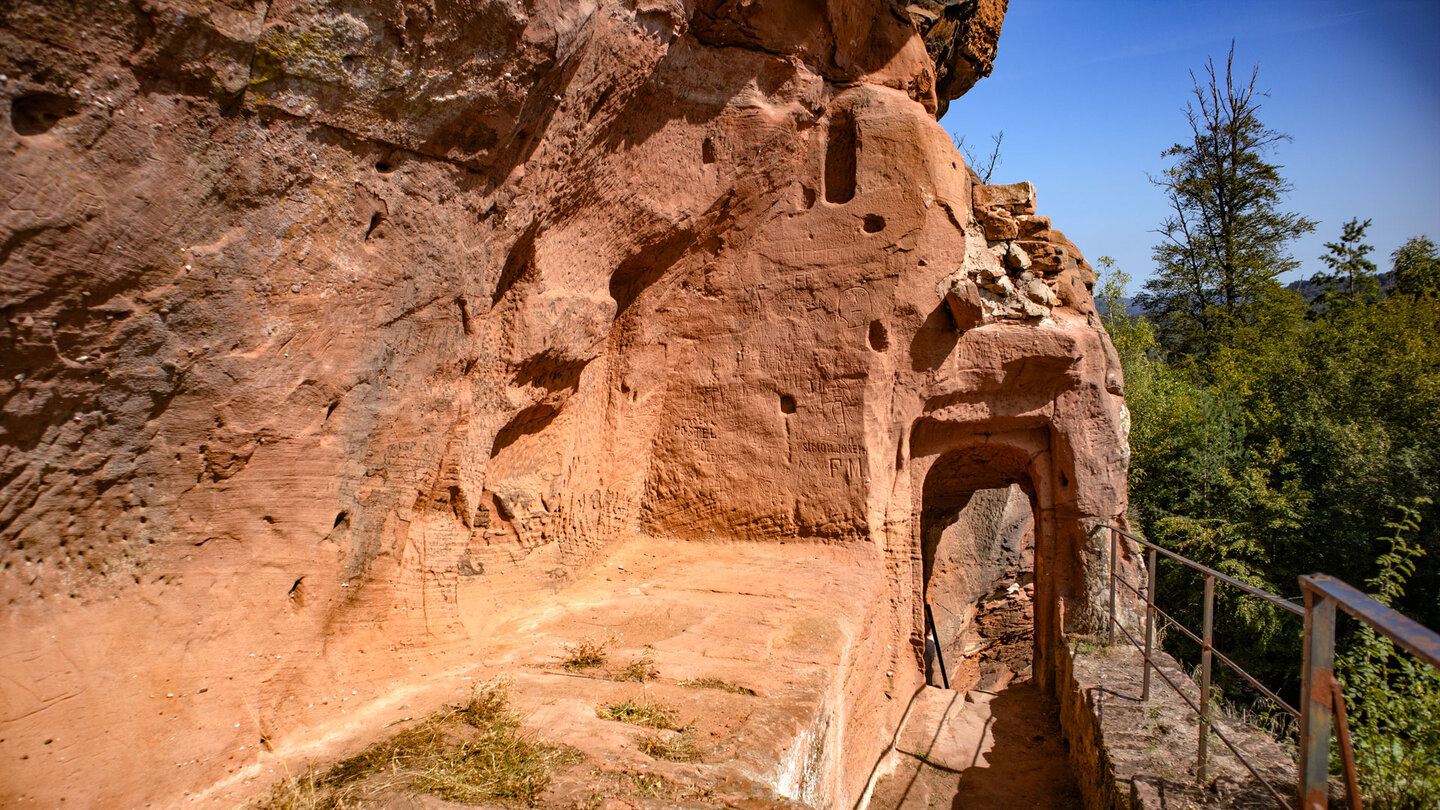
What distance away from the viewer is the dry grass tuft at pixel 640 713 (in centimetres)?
313

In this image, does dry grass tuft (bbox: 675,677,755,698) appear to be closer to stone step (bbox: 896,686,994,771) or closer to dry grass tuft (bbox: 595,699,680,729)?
dry grass tuft (bbox: 595,699,680,729)

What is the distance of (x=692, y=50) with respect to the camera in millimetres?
5676

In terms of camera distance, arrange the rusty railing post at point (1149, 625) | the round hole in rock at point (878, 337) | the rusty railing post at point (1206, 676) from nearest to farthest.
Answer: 1. the rusty railing post at point (1206, 676)
2. the rusty railing post at point (1149, 625)
3. the round hole in rock at point (878, 337)

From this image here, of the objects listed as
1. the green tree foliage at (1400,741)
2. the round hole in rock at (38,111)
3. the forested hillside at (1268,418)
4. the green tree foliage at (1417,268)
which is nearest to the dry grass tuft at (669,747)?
the green tree foliage at (1400,741)

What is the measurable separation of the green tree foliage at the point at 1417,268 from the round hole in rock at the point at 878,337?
63.4 feet

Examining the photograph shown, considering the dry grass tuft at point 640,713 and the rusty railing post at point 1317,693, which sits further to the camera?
the dry grass tuft at point 640,713

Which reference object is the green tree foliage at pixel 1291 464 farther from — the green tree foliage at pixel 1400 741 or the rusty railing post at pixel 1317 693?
the rusty railing post at pixel 1317 693

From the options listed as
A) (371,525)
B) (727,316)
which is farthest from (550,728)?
(727,316)

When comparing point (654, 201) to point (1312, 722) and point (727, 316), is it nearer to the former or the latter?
point (727, 316)

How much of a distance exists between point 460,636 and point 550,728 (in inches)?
48.7

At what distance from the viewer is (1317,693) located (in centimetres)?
225

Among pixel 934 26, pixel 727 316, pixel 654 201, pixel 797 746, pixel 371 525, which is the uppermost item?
pixel 934 26

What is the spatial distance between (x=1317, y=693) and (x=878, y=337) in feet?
14.8

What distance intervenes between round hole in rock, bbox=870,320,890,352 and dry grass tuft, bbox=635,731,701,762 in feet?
13.6
